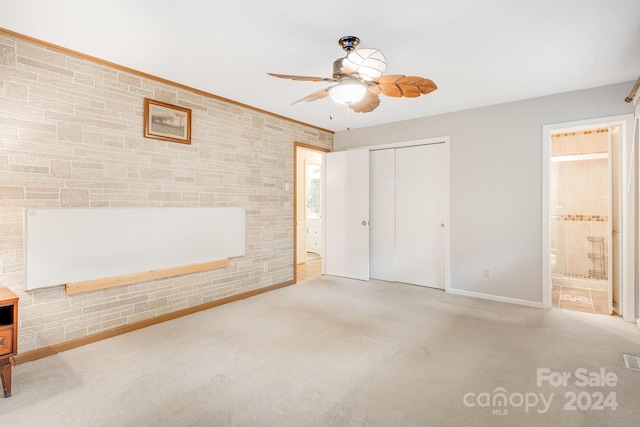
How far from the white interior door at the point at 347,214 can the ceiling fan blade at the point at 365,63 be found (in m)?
2.99

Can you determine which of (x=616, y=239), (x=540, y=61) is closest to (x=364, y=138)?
(x=540, y=61)

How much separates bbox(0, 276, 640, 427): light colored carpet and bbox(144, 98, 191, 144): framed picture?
194cm

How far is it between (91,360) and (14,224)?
1194 millimetres

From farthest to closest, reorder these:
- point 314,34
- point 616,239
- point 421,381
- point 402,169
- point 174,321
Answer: point 402,169 < point 616,239 < point 174,321 < point 314,34 < point 421,381

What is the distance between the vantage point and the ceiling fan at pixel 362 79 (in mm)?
2102

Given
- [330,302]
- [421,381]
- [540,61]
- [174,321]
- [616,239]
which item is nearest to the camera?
[421,381]

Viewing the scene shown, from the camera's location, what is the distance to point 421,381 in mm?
2213

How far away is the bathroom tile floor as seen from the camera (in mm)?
3830

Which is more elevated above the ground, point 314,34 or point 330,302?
point 314,34

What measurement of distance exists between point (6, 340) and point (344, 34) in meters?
3.03

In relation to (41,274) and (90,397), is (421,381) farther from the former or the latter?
(41,274)

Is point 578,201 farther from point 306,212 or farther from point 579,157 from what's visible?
point 306,212

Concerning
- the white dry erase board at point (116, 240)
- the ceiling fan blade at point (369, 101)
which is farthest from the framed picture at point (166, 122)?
the ceiling fan blade at point (369, 101)

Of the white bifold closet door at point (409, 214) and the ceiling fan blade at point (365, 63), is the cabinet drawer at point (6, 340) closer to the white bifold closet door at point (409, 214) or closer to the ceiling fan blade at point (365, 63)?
the ceiling fan blade at point (365, 63)
